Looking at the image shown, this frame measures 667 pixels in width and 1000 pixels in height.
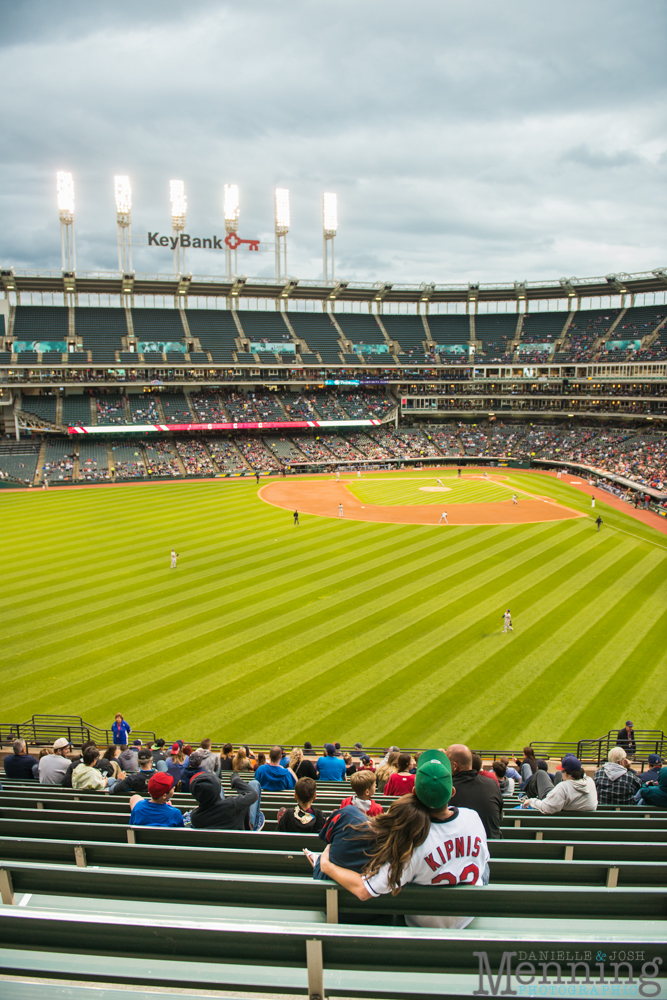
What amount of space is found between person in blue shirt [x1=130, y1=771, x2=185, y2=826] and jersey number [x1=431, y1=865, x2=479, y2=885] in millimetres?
3695

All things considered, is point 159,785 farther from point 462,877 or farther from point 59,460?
point 59,460

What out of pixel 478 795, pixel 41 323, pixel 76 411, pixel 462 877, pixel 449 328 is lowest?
pixel 478 795

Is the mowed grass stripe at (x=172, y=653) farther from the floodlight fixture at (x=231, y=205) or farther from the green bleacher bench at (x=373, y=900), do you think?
the floodlight fixture at (x=231, y=205)

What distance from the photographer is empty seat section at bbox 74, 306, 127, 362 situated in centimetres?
8019

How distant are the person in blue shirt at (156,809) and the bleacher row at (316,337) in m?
80.3

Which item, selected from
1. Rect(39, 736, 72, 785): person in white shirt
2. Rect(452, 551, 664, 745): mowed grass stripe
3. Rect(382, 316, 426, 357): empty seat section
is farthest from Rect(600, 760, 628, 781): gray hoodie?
Rect(382, 316, 426, 357): empty seat section

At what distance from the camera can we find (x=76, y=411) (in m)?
75.6

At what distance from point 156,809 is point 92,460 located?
227ft

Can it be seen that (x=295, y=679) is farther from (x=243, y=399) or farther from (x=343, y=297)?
(x=343, y=297)

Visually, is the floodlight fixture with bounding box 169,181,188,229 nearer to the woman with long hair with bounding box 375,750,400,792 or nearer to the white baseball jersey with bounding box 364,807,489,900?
the woman with long hair with bounding box 375,750,400,792

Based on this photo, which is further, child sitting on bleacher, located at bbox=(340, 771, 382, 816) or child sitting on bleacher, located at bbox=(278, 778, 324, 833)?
child sitting on bleacher, located at bbox=(278, 778, 324, 833)

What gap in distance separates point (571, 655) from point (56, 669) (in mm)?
19238

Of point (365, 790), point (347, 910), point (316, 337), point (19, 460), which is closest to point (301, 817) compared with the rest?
point (365, 790)

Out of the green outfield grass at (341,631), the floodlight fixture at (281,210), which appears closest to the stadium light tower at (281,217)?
the floodlight fixture at (281,210)
